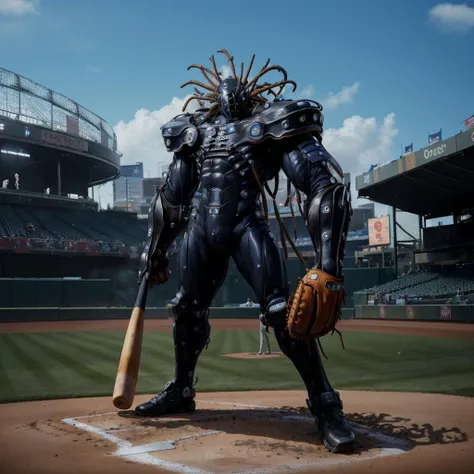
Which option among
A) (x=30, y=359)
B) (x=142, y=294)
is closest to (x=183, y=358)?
(x=142, y=294)

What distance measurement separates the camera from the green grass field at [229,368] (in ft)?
25.7

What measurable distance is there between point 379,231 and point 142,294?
147ft

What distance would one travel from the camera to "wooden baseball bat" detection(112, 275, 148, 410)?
13.9 feet

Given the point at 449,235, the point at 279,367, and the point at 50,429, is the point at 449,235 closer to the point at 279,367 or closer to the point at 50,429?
the point at 279,367

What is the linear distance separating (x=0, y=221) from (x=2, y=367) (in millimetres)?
27738

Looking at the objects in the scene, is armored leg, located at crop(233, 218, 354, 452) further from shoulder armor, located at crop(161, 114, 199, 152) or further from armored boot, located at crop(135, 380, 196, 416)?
armored boot, located at crop(135, 380, 196, 416)

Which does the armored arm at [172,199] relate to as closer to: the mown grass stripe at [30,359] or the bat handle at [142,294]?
the bat handle at [142,294]

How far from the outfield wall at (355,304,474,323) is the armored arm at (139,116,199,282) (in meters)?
21.6

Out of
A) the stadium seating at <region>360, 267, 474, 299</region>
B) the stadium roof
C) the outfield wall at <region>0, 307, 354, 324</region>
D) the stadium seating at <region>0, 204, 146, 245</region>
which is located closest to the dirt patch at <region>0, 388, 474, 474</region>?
the outfield wall at <region>0, 307, 354, 324</region>

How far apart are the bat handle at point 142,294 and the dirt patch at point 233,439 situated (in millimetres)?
1004

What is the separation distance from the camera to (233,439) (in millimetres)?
4273

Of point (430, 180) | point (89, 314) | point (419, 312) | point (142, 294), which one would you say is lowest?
point (419, 312)

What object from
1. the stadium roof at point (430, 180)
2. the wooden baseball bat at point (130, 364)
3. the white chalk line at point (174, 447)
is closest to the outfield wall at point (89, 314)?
the stadium roof at point (430, 180)

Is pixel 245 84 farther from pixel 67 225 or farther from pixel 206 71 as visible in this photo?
pixel 67 225
